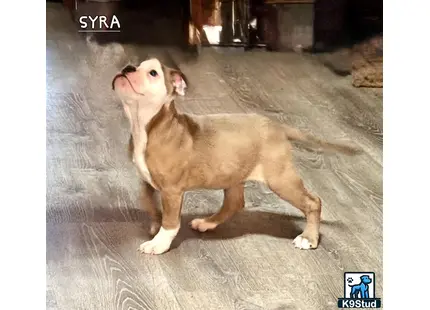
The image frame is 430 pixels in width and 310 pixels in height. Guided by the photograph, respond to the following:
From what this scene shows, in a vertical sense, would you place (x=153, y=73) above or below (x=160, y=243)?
above

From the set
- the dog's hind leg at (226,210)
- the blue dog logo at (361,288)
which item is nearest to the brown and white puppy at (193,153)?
the dog's hind leg at (226,210)

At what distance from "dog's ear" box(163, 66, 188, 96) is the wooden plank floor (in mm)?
16

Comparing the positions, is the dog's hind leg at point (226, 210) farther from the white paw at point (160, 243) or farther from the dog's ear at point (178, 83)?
the dog's ear at point (178, 83)

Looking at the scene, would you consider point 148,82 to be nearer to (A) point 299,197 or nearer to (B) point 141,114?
(B) point 141,114

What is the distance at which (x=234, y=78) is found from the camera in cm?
128

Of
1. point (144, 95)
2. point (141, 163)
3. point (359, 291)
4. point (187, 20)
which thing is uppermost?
point (187, 20)

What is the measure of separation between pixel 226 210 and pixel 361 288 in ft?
0.93

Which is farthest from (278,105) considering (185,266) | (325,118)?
(185,266)

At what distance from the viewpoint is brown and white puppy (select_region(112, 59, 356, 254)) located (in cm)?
125

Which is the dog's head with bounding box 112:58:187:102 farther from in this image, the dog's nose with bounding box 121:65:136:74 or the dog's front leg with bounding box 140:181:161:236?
the dog's front leg with bounding box 140:181:161:236

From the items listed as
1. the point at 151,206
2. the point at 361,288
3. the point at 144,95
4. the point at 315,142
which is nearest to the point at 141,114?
the point at 144,95

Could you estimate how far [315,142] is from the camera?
128 cm
